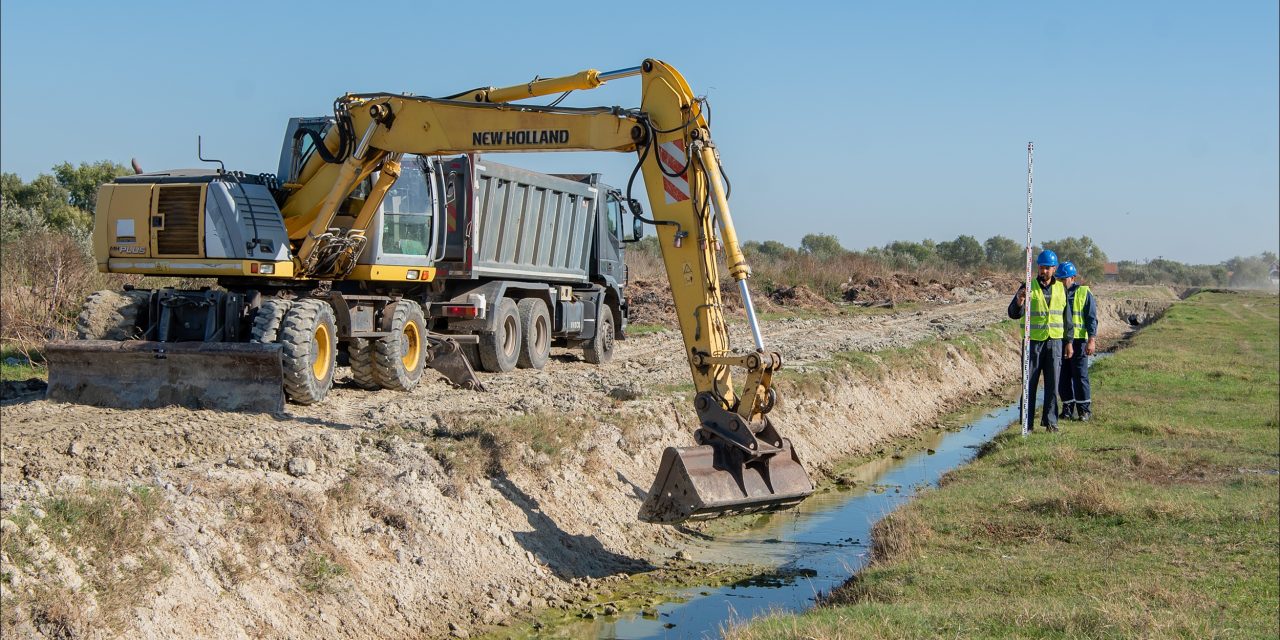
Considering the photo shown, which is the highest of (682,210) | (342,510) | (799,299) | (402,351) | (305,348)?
(682,210)

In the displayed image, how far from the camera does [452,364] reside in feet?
46.4

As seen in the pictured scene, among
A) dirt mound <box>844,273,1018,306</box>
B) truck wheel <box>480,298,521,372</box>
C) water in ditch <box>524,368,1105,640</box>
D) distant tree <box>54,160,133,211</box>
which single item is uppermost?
distant tree <box>54,160,133,211</box>

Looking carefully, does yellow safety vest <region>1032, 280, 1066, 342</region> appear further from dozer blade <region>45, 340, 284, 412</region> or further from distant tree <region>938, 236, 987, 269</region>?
distant tree <region>938, 236, 987, 269</region>

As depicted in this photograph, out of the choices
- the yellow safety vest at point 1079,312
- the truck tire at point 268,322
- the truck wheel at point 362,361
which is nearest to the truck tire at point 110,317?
the truck tire at point 268,322

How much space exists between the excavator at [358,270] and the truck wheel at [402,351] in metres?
0.02

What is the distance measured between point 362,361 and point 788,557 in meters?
5.52

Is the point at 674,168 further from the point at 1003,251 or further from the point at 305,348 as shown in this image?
the point at 1003,251

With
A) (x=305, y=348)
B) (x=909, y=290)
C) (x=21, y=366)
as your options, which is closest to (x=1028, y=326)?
(x=305, y=348)

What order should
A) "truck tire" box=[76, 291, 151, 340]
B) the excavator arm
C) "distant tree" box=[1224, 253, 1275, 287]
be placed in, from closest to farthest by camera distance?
the excavator arm
"truck tire" box=[76, 291, 151, 340]
"distant tree" box=[1224, 253, 1275, 287]

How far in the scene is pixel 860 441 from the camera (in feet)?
52.1

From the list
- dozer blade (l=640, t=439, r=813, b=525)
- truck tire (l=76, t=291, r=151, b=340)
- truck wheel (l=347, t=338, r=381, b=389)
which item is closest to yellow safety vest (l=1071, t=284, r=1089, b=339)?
dozer blade (l=640, t=439, r=813, b=525)

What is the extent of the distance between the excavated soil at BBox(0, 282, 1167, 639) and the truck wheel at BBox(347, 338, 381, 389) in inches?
11.3

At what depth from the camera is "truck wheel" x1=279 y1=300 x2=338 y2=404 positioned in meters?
11.1

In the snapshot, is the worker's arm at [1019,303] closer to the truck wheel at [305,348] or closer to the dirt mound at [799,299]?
the truck wheel at [305,348]
